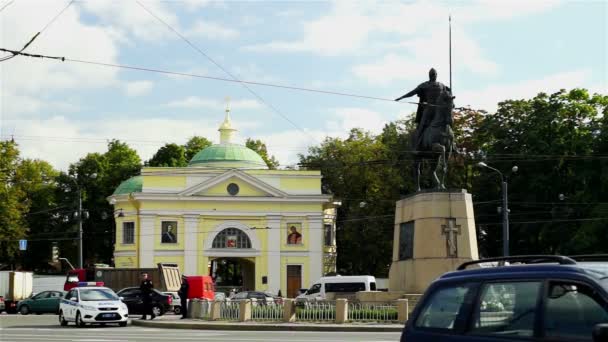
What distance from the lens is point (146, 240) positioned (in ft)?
241

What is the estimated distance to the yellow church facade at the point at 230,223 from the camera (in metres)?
73.6

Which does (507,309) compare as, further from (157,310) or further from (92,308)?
(157,310)

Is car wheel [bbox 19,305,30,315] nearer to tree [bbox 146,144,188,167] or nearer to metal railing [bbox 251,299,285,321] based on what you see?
metal railing [bbox 251,299,285,321]

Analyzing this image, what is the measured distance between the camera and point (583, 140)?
5791 cm

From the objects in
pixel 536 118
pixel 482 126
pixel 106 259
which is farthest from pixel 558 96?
pixel 106 259

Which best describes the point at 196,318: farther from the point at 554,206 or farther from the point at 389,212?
the point at 389,212

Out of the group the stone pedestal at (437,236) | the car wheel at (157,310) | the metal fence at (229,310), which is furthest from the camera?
the car wheel at (157,310)

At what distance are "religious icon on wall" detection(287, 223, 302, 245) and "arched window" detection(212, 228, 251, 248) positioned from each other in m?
3.21

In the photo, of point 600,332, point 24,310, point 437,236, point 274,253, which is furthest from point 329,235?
point 600,332

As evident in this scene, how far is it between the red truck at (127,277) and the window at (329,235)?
831 inches

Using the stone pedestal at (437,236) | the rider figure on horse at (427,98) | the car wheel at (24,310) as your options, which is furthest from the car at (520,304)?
the car wheel at (24,310)

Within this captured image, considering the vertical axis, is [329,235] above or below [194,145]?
below

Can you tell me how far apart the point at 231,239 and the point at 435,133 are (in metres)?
44.7

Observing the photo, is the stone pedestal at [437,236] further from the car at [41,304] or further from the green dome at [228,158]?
the green dome at [228,158]
